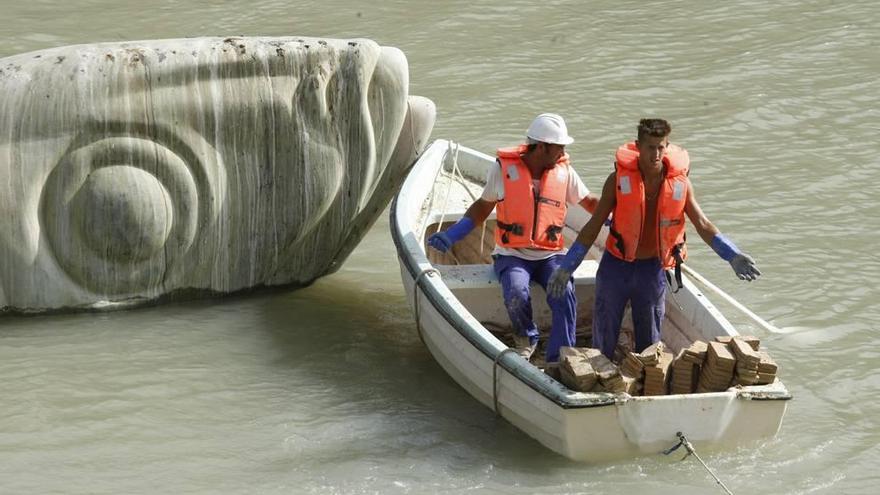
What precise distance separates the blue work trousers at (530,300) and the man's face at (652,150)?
0.77 metres

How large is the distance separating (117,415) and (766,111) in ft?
21.2

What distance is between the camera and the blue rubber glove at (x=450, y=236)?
715cm

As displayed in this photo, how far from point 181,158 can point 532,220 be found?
1.99 meters

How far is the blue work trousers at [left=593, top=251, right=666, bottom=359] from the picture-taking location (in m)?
6.70

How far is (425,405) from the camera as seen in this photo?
23.0 feet

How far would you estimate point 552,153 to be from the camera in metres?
6.98

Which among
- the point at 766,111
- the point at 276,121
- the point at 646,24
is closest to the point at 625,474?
the point at 276,121

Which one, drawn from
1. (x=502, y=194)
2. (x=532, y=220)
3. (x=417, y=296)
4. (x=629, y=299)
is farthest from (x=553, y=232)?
(x=417, y=296)

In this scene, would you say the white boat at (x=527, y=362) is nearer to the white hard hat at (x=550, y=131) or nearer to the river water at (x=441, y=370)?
the river water at (x=441, y=370)

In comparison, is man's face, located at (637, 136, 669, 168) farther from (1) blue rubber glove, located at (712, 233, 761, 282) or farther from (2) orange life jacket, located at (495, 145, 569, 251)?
(2) orange life jacket, located at (495, 145, 569, 251)

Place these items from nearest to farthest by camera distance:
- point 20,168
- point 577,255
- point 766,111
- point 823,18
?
point 577,255 → point 20,168 → point 766,111 → point 823,18

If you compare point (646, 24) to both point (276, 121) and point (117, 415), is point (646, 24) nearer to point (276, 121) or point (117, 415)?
point (276, 121)

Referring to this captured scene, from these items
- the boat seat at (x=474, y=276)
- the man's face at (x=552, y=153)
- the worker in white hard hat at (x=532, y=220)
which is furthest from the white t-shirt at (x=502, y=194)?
the boat seat at (x=474, y=276)

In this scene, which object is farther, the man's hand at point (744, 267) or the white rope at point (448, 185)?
the white rope at point (448, 185)
